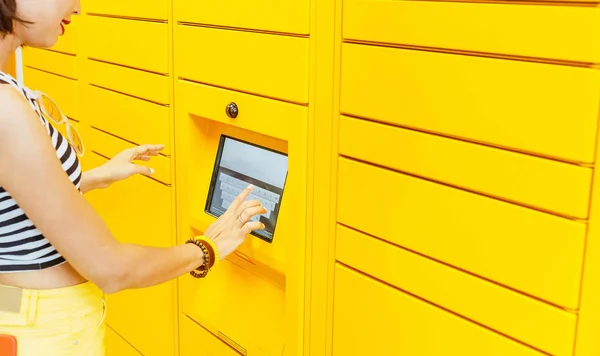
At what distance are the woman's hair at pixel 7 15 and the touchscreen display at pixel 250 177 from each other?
0.75 metres

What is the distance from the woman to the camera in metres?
1.28

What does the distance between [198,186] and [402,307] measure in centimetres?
89

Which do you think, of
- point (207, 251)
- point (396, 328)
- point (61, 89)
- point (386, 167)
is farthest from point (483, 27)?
point (61, 89)

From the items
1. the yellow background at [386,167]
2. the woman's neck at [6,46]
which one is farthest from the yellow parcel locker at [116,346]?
the woman's neck at [6,46]

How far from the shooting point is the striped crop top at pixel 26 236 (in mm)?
1409

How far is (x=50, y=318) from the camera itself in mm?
1464

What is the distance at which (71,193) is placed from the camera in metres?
1.33

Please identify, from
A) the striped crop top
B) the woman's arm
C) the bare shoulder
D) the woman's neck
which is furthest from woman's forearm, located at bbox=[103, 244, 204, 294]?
the woman's neck

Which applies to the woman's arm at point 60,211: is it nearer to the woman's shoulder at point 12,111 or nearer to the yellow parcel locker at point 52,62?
the woman's shoulder at point 12,111

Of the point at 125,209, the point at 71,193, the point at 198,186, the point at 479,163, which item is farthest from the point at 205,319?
the point at 479,163

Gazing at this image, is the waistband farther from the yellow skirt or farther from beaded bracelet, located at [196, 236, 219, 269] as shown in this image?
beaded bracelet, located at [196, 236, 219, 269]

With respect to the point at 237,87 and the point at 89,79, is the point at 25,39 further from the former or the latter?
the point at 89,79

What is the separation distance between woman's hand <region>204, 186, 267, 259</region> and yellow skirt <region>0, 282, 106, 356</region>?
299mm

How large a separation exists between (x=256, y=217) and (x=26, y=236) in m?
0.68
